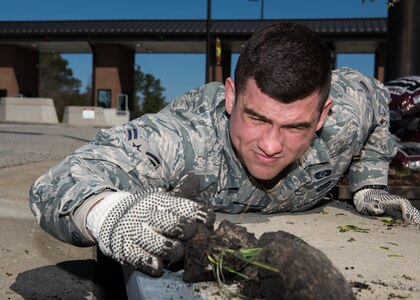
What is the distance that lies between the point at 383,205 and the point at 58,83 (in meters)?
55.5

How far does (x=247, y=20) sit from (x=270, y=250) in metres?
23.9

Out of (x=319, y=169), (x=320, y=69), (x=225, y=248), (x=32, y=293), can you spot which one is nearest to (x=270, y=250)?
(x=225, y=248)

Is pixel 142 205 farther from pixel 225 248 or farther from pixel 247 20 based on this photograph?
pixel 247 20

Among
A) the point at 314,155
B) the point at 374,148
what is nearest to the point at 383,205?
the point at 374,148

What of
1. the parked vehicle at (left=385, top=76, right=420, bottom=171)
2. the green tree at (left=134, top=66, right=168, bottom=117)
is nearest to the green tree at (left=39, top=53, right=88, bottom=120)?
the green tree at (left=134, top=66, right=168, bottom=117)

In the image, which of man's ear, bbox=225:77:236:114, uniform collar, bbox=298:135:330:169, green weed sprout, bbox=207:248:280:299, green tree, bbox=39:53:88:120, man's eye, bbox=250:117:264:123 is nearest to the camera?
green weed sprout, bbox=207:248:280:299

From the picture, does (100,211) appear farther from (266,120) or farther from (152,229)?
(266,120)

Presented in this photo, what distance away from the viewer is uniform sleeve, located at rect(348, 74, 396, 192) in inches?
122

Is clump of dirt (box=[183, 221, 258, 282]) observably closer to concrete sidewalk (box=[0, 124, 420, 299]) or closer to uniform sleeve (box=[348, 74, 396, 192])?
concrete sidewalk (box=[0, 124, 420, 299])

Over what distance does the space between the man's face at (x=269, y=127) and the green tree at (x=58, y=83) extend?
48.4 meters

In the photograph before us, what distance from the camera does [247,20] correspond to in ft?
80.0

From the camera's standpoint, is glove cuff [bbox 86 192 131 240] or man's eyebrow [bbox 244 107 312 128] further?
man's eyebrow [bbox 244 107 312 128]

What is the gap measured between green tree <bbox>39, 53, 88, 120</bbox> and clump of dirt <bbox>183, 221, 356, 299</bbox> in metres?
48.9

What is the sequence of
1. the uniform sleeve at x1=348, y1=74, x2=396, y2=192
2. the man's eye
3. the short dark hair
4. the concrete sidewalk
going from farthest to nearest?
the uniform sleeve at x1=348, y1=74, x2=396, y2=192, the man's eye, the short dark hair, the concrete sidewalk
